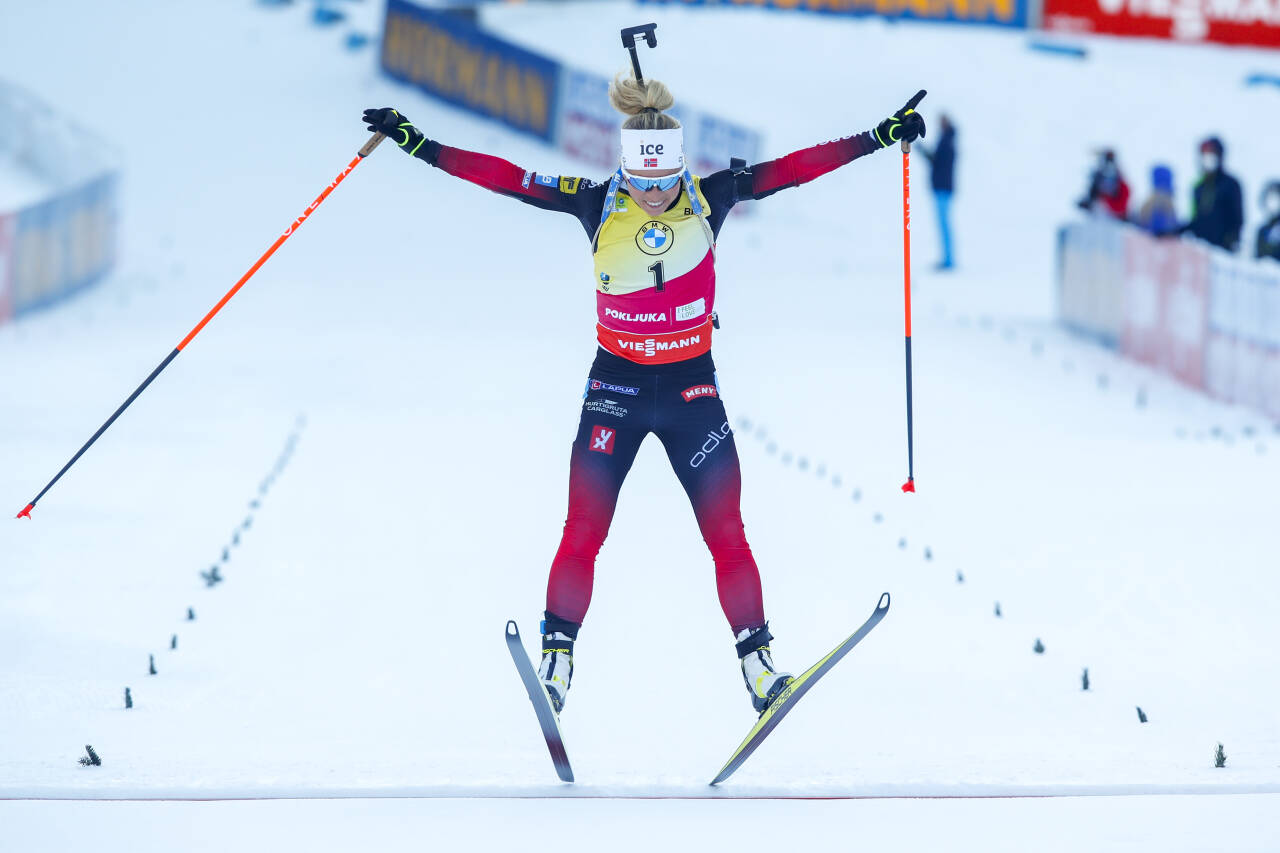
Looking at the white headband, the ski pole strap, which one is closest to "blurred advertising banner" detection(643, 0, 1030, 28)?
the ski pole strap

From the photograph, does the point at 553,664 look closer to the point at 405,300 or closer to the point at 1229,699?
the point at 1229,699

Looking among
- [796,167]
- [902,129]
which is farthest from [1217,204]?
[796,167]

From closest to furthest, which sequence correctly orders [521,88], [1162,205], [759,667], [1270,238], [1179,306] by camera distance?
[759,667]
[1270,238]
[1179,306]
[1162,205]
[521,88]

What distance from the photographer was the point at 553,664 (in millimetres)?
4984

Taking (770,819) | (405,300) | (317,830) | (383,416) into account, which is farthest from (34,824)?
(405,300)

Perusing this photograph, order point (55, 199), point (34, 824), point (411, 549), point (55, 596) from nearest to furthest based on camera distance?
point (34, 824), point (55, 596), point (411, 549), point (55, 199)

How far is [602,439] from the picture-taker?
16.3ft

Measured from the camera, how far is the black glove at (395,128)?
17.0ft

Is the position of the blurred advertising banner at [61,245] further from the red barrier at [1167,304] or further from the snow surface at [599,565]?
the red barrier at [1167,304]

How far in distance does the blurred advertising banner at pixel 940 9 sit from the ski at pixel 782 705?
24.8 m

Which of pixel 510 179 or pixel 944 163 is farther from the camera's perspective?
pixel 944 163

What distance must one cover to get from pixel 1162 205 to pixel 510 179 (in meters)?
9.89

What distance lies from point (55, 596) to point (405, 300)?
11334 mm

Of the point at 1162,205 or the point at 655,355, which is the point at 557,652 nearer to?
the point at 655,355
